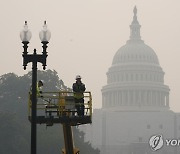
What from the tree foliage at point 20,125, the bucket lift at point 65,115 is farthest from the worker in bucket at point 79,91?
the tree foliage at point 20,125

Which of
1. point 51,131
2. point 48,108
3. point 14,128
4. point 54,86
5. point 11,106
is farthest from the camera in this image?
point 54,86

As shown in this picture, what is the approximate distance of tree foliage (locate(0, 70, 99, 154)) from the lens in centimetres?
9412

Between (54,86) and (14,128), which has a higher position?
(54,86)

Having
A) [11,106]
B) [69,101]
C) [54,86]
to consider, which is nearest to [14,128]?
[11,106]

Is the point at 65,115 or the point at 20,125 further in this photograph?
the point at 20,125

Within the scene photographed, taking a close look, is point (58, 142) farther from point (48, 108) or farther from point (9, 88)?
point (48, 108)

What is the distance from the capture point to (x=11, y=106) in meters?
127

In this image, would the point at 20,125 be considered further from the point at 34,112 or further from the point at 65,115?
the point at 34,112

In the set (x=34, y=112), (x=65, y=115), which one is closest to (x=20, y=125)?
(x=65, y=115)

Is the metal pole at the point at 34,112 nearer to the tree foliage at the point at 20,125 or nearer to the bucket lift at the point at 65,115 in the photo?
the bucket lift at the point at 65,115

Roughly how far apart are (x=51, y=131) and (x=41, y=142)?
25.7 feet

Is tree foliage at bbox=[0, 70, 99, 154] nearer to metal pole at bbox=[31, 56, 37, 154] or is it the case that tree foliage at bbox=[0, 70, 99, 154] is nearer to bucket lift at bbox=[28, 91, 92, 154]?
bucket lift at bbox=[28, 91, 92, 154]

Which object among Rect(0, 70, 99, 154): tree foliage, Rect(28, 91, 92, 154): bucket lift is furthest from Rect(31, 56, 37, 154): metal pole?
Rect(0, 70, 99, 154): tree foliage

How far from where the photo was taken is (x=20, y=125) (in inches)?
3981
